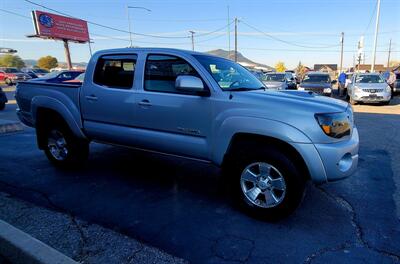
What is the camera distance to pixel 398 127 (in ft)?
27.7

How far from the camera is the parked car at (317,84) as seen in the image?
14.4 meters

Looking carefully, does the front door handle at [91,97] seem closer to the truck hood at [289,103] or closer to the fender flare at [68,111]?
the fender flare at [68,111]

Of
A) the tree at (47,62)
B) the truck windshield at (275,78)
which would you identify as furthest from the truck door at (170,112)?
the tree at (47,62)

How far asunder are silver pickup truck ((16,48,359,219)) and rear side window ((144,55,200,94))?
0.01 meters

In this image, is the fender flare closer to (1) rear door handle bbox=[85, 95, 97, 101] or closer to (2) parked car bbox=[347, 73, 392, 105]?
(1) rear door handle bbox=[85, 95, 97, 101]

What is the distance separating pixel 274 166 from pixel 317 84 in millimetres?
13003

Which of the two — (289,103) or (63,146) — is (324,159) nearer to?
(289,103)

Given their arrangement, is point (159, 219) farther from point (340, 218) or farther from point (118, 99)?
point (340, 218)

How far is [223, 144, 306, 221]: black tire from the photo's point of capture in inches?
120

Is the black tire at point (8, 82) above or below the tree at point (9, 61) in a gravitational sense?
below

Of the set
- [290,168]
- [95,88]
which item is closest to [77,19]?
[95,88]

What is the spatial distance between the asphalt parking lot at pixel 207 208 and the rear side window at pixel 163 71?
→ 146cm

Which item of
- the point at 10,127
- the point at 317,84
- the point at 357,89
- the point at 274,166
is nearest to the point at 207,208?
the point at 274,166

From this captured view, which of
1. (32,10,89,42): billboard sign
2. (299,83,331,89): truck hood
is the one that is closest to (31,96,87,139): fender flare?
(299,83,331,89): truck hood
